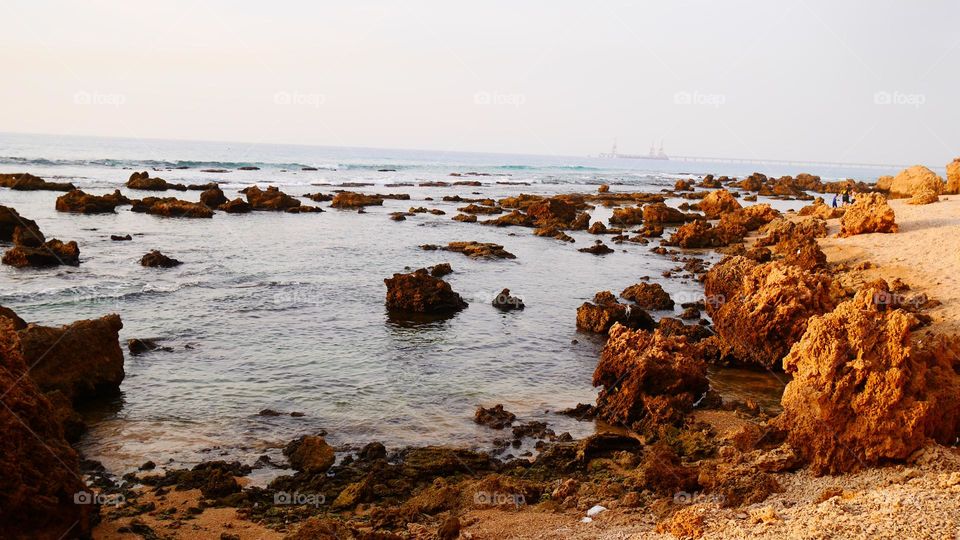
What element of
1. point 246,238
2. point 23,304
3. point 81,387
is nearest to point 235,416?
point 81,387

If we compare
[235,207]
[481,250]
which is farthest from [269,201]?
[481,250]

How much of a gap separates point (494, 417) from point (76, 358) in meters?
9.15

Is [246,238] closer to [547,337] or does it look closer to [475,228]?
[475,228]

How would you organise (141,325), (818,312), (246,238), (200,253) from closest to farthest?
1. (818,312)
2. (141,325)
3. (200,253)
4. (246,238)

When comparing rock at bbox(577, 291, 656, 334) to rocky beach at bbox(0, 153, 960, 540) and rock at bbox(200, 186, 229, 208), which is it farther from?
rock at bbox(200, 186, 229, 208)

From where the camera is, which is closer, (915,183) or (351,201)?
(915,183)

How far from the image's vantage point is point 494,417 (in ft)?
45.3

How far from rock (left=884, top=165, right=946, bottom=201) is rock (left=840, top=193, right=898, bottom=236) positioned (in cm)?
2288

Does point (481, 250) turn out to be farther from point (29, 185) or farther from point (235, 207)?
point (29, 185)

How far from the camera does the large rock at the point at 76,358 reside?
1340 centimetres

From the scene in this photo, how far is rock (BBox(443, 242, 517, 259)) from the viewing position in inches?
1380

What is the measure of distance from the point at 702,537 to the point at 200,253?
30723mm

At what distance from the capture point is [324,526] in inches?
301

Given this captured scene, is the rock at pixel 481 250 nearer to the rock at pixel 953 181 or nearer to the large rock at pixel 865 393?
the large rock at pixel 865 393
